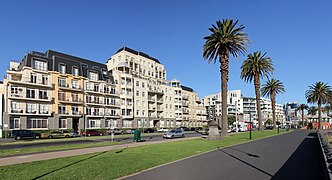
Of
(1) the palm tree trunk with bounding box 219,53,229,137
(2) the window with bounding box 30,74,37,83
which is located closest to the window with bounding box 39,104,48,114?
(2) the window with bounding box 30,74,37,83

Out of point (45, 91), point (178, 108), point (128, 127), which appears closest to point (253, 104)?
point (178, 108)

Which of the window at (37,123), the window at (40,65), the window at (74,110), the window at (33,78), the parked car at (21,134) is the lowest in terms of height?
the parked car at (21,134)

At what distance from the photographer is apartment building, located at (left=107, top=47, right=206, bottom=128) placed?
7738cm

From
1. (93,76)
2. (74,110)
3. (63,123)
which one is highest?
(93,76)

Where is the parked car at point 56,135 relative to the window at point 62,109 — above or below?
below

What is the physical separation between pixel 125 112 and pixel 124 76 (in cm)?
1023

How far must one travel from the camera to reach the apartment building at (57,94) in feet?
171

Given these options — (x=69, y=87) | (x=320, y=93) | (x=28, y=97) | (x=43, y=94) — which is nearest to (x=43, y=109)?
(x=43, y=94)

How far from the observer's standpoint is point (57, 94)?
59.2 meters

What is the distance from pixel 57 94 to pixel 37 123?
781 cm

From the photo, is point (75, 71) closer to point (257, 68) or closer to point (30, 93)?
point (30, 93)

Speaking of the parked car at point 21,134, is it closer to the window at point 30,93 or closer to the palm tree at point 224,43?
the window at point 30,93

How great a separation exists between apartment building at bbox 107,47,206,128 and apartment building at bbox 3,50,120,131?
4.23 meters

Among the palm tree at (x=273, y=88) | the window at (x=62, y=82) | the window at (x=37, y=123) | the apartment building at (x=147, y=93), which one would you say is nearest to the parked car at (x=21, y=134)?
the window at (x=37, y=123)
